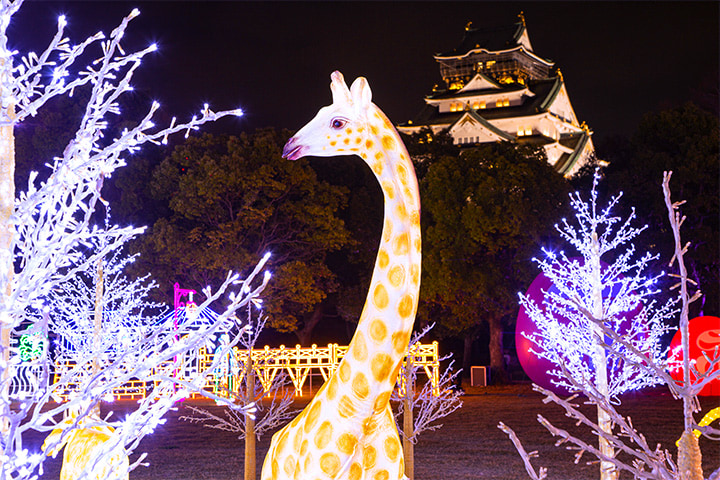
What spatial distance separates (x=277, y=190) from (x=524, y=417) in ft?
33.5

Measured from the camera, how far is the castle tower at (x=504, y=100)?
40.3 metres

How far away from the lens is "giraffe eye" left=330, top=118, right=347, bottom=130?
3.94 m

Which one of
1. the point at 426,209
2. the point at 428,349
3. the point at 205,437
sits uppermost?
the point at 426,209

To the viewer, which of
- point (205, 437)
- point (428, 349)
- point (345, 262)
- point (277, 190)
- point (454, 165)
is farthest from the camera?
point (345, 262)

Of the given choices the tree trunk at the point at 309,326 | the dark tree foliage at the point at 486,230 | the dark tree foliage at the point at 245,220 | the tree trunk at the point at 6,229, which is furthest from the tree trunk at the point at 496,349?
the tree trunk at the point at 6,229

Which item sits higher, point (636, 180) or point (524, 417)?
point (636, 180)

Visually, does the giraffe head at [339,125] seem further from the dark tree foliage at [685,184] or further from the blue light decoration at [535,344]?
the dark tree foliage at [685,184]

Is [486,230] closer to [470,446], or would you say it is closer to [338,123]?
[470,446]

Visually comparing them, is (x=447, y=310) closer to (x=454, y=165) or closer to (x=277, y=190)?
(x=454, y=165)

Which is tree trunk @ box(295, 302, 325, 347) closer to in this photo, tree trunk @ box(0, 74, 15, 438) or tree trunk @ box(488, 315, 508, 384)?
tree trunk @ box(488, 315, 508, 384)

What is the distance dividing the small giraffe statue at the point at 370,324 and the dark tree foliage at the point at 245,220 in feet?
57.8

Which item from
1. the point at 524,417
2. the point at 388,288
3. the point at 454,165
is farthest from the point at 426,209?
the point at 388,288

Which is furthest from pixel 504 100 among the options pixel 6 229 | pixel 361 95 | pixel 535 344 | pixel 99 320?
pixel 6 229

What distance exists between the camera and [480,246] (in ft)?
76.2
